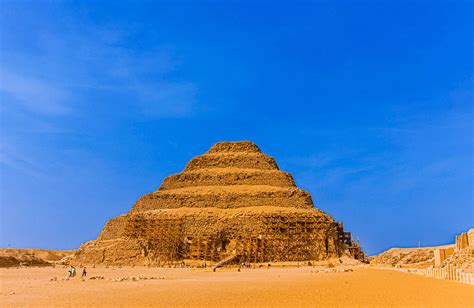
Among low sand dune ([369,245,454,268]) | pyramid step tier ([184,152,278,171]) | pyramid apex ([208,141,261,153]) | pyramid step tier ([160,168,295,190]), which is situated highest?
pyramid apex ([208,141,261,153])

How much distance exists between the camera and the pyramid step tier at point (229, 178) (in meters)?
74.2

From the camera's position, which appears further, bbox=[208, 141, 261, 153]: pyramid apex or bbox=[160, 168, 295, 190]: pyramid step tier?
bbox=[208, 141, 261, 153]: pyramid apex

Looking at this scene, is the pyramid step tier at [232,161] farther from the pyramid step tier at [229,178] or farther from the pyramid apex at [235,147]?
the pyramid apex at [235,147]

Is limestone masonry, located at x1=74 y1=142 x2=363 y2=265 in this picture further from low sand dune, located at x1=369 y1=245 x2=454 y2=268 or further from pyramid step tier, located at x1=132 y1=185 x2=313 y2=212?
low sand dune, located at x1=369 y1=245 x2=454 y2=268

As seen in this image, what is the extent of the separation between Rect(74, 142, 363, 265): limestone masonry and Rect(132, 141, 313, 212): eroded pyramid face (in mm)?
132

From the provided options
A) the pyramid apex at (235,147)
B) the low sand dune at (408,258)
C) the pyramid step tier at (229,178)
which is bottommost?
the low sand dune at (408,258)

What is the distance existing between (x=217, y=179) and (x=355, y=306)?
58.9m

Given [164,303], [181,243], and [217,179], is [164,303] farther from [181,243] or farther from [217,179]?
[217,179]

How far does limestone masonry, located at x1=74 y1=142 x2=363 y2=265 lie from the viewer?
203ft

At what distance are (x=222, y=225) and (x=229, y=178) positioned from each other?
1062 cm

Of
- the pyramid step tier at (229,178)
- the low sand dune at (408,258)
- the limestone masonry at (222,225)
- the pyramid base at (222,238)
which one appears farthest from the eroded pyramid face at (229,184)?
the low sand dune at (408,258)

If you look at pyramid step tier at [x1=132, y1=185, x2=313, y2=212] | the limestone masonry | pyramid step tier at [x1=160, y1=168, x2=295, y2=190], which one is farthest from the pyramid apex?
pyramid step tier at [x1=132, y1=185, x2=313, y2=212]

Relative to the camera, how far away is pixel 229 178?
74.4 m

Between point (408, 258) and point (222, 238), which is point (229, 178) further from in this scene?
point (408, 258)
